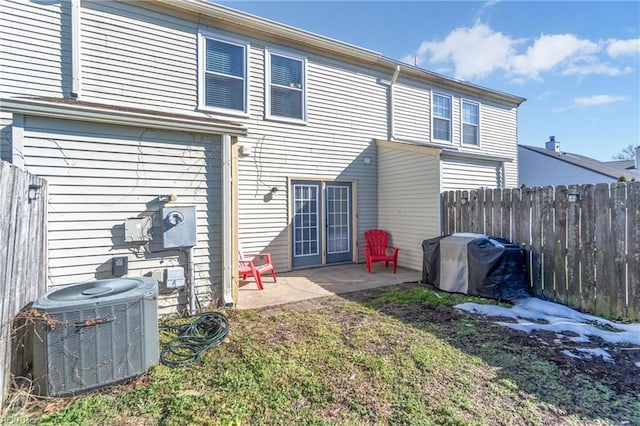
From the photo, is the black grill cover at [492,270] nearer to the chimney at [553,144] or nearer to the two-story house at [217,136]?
the two-story house at [217,136]

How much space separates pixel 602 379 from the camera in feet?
8.59

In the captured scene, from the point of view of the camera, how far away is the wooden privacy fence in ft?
12.5

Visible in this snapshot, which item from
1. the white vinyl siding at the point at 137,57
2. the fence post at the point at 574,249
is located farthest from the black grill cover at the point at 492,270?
the white vinyl siding at the point at 137,57

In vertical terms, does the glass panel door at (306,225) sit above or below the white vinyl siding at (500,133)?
below

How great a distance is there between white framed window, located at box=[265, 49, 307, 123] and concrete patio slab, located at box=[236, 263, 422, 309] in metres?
3.59

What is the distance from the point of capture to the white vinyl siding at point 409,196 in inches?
266

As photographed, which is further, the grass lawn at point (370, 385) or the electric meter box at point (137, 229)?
the electric meter box at point (137, 229)

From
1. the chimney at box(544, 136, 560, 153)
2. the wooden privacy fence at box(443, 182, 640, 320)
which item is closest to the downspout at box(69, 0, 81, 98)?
the wooden privacy fence at box(443, 182, 640, 320)

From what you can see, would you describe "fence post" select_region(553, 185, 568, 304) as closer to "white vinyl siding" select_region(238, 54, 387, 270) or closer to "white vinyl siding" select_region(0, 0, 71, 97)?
"white vinyl siding" select_region(238, 54, 387, 270)

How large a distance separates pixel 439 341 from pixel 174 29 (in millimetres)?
7026

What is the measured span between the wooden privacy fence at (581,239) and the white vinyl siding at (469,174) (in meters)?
1.36

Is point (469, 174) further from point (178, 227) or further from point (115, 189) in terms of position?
point (115, 189)

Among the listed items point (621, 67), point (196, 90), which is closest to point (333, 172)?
point (196, 90)

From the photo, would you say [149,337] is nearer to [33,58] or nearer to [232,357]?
[232,357]
